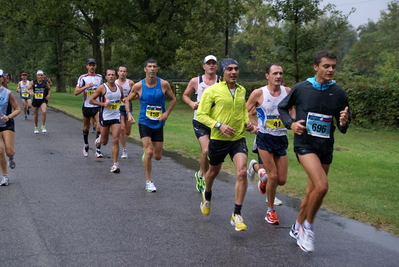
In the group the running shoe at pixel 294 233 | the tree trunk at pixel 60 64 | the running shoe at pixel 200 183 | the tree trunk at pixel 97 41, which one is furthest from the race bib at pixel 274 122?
the tree trunk at pixel 60 64

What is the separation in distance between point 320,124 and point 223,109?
127 centimetres

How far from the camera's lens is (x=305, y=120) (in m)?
5.19

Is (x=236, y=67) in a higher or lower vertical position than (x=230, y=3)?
lower

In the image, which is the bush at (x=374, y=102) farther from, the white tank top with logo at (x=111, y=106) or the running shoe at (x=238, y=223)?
the running shoe at (x=238, y=223)

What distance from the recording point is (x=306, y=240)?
5078mm

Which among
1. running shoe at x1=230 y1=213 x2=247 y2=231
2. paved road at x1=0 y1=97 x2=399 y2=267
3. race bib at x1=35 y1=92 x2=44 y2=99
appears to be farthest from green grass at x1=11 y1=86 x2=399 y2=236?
race bib at x1=35 y1=92 x2=44 y2=99

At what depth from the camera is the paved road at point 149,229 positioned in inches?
191

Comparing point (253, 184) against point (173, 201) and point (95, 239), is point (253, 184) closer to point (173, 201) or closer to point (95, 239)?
point (173, 201)

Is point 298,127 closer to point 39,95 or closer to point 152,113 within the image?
point 152,113

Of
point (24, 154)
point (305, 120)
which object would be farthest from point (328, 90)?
point (24, 154)

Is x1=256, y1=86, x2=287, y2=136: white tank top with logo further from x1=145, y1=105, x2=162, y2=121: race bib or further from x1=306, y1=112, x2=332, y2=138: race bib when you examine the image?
x1=145, y1=105, x2=162, y2=121: race bib

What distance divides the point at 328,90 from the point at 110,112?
5.71 metres

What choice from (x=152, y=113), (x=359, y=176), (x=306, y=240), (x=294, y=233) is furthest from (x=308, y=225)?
(x=359, y=176)

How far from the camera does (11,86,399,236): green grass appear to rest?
22.4ft
